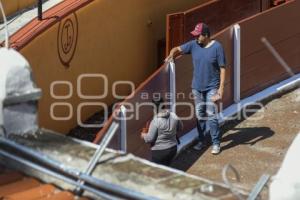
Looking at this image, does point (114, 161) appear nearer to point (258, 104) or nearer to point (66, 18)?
point (66, 18)

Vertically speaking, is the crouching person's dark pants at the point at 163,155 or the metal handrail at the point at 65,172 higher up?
the metal handrail at the point at 65,172

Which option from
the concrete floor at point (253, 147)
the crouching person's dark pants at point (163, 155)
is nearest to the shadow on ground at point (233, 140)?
the concrete floor at point (253, 147)

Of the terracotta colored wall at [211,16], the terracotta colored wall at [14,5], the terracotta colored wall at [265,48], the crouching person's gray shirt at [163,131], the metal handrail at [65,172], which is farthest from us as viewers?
the terracotta colored wall at [211,16]

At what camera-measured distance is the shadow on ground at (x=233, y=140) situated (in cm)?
898

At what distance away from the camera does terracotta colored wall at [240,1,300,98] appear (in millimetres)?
11055

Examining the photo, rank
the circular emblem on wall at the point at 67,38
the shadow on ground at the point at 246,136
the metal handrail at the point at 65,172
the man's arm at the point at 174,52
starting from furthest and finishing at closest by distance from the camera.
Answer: the circular emblem on wall at the point at 67,38
the shadow on ground at the point at 246,136
the man's arm at the point at 174,52
the metal handrail at the point at 65,172

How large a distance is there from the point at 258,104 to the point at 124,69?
7.22 feet

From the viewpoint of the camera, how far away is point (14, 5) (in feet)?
34.9

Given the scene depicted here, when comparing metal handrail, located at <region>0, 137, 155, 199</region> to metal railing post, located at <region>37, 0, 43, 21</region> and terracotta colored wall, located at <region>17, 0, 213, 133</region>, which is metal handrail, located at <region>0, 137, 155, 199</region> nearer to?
terracotta colored wall, located at <region>17, 0, 213, 133</region>

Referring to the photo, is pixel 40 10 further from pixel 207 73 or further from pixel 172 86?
pixel 207 73

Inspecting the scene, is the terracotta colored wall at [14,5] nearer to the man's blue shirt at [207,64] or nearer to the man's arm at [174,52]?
the man's arm at [174,52]

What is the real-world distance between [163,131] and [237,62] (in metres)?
3.35

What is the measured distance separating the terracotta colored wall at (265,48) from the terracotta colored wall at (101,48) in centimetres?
179

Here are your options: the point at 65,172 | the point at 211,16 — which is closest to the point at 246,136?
the point at 211,16
